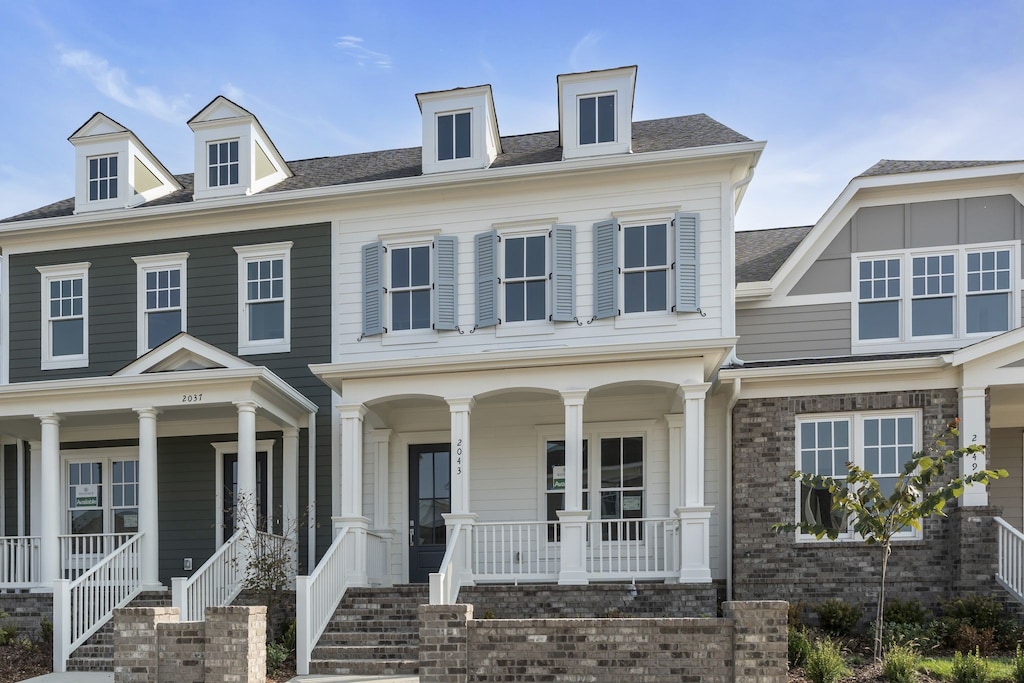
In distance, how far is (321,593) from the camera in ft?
38.8

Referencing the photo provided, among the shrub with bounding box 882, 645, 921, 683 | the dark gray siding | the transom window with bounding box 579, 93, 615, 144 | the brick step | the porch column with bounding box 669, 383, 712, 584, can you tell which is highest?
the transom window with bounding box 579, 93, 615, 144

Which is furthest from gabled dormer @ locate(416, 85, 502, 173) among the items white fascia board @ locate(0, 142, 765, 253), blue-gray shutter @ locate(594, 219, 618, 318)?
blue-gray shutter @ locate(594, 219, 618, 318)

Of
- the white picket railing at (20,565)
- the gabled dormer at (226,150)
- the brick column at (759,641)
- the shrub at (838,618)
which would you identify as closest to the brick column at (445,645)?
the brick column at (759,641)

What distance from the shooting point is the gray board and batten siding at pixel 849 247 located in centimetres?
1410

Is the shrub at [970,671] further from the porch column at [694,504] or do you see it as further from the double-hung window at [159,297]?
the double-hung window at [159,297]

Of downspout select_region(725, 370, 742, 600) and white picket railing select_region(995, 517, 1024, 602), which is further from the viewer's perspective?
downspout select_region(725, 370, 742, 600)

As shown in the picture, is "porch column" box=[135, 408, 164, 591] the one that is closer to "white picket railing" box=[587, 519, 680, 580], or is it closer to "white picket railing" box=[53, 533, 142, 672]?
"white picket railing" box=[53, 533, 142, 672]

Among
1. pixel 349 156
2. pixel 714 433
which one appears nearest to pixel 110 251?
pixel 349 156

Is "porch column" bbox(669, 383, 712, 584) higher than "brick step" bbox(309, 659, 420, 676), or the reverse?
"porch column" bbox(669, 383, 712, 584)

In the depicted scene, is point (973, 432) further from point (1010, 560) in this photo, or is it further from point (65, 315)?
point (65, 315)

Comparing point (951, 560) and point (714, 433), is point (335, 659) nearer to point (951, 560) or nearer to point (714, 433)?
point (714, 433)

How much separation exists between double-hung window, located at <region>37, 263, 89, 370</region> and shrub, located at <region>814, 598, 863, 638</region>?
12.4 m

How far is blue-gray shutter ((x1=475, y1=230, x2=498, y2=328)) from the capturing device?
576 inches

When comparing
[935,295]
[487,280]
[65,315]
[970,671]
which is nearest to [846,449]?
[935,295]
